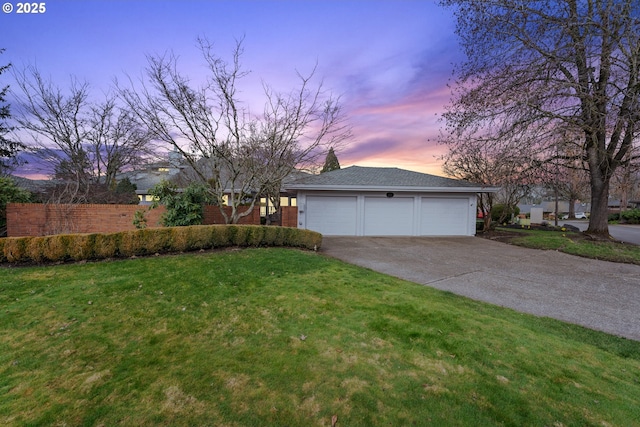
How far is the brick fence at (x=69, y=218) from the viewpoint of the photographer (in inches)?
315

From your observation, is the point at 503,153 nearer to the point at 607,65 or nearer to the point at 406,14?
the point at 607,65

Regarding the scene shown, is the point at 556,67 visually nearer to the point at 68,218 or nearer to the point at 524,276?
the point at 524,276

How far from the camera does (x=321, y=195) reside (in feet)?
41.0

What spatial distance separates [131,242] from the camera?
6246 millimetres

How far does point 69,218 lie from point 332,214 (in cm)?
937

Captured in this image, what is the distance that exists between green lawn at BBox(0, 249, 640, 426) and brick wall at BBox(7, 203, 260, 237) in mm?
4278

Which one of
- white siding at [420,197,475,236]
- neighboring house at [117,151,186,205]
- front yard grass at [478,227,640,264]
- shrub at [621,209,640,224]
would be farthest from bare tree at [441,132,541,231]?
shrub at [621,209,640,224]

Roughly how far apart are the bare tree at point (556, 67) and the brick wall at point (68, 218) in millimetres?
12939

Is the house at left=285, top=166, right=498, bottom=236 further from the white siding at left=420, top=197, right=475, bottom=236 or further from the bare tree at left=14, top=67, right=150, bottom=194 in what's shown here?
the bare tree at left=14, top=67, right=150, bottom=194

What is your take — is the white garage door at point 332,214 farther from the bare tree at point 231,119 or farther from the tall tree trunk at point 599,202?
the tall tree trunk at point 599,202

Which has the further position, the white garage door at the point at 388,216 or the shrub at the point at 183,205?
the white garage door at the point at 388,216

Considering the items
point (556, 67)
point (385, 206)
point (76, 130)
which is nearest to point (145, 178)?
point (76, 130)

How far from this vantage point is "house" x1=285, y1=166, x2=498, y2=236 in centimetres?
1242

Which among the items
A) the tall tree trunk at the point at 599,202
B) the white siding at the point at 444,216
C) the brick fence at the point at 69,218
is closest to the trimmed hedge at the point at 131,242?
the brick fence at the point at 69,218
